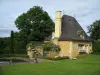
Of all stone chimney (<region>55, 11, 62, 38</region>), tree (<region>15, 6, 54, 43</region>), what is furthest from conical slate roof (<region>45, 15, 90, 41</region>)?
tree (<region>15, 6, 54, 43</region>)

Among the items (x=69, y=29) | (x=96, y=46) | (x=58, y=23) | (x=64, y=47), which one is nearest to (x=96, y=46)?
(x=96, y=46)

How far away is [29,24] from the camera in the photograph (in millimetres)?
56469

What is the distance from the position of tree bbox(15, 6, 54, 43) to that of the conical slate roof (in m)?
11.6

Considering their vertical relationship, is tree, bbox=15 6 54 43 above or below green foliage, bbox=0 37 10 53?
above

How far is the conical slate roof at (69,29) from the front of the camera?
40875mm

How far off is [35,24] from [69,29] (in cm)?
1492

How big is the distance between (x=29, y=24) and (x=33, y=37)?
13.7 feet

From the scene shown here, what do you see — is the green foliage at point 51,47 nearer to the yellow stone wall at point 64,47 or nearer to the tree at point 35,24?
the yellow stone wall at point 64,47

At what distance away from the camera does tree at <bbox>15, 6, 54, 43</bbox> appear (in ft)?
179

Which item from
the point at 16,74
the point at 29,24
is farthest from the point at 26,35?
the point at 16,74

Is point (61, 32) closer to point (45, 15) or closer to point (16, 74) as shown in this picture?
point (45, 15)

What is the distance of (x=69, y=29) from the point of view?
42500mm

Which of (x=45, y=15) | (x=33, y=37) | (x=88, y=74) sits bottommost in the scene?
(x=88, y=74)

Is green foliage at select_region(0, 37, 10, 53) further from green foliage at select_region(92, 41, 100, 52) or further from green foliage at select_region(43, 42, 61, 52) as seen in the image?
green foliage at select_region(92, 41, 100, 52)
